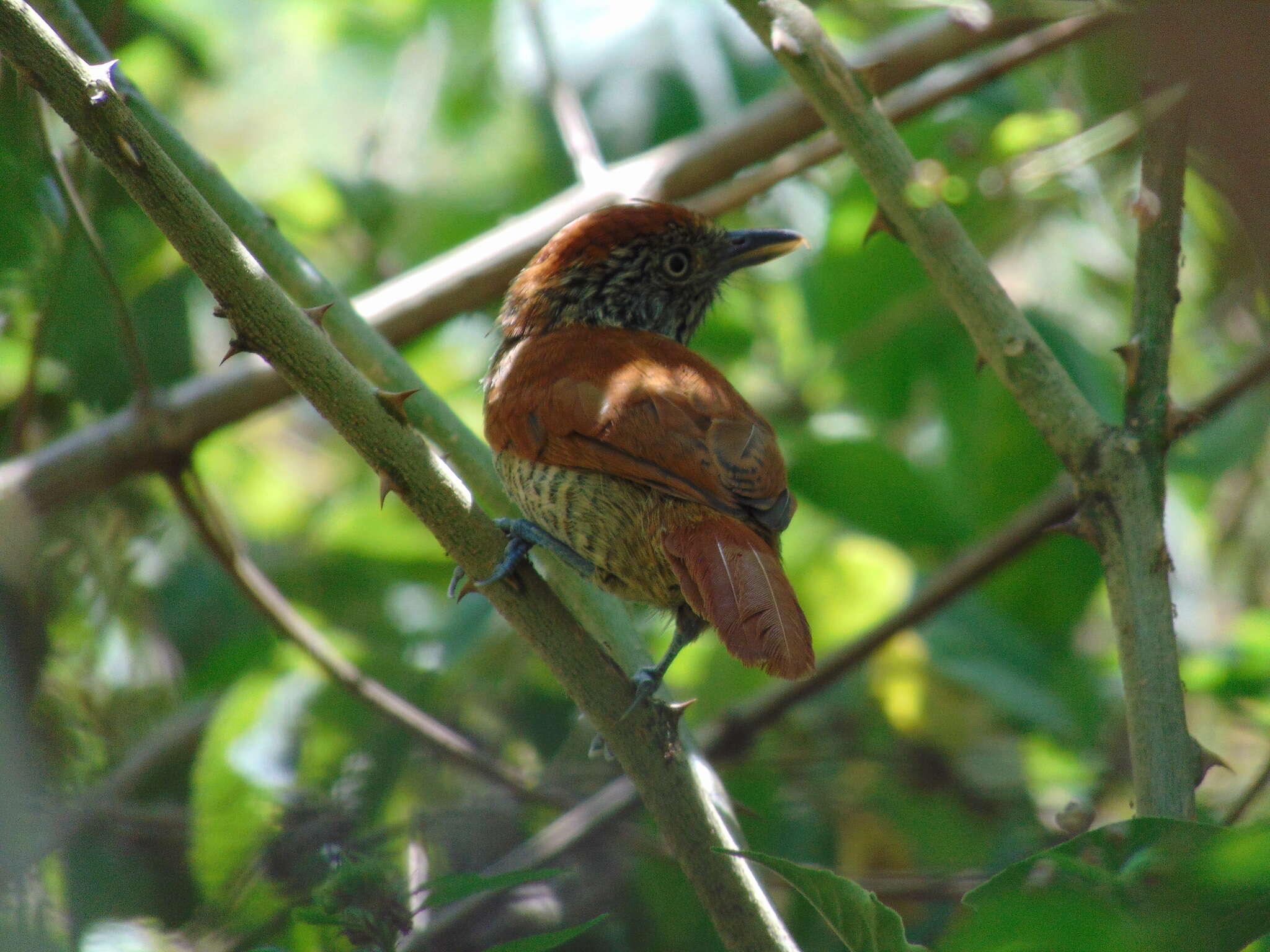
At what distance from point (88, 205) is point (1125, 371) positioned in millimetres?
2479

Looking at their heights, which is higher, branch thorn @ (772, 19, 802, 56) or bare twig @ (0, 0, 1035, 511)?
bare twig @ (0, 0, 1035, 511)

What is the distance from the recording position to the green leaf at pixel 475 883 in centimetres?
142

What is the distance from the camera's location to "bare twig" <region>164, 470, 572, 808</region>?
2934 mm

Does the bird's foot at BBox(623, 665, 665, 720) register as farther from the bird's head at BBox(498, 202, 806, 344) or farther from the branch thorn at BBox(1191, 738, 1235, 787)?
the bird's head at BBox(498, 202, 806, 344)

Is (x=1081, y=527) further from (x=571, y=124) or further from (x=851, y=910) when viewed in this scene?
(x=571, y=124)

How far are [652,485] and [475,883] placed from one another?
3.26 ft

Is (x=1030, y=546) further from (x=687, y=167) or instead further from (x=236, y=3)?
(x=236, y=3)

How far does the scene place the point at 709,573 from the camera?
2.03 m

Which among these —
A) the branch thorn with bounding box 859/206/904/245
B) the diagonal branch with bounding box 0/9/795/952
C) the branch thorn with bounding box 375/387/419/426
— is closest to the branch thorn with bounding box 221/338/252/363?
the diagonal branch with bounding box 0/9/795/952

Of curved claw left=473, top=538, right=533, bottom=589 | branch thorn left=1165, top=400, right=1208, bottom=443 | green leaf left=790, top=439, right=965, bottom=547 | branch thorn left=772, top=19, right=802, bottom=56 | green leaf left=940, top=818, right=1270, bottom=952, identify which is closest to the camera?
green leaf left=940, top=818, right=1270, bottom=952

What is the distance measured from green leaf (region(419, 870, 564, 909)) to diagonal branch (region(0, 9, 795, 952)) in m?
0.23

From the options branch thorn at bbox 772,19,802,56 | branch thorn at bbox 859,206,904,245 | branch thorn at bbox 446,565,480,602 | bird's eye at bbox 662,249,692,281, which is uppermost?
bird's eye at bbox 662,249,692,281

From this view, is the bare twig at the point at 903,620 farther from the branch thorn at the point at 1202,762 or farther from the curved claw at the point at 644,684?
the branch thorn at the point at 1202,762

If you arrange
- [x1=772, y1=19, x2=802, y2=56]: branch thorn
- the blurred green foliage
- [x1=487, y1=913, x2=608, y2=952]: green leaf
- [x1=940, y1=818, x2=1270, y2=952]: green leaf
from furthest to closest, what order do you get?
the blurred green foliage < [x1=772, y1=19, x2=802, y2=56]: branch thorn < [x1=487, y1=913, x2=608, y2=952]: green leaf < [x1=940, y1=818, x2=1270, y2=952]: green leaf
